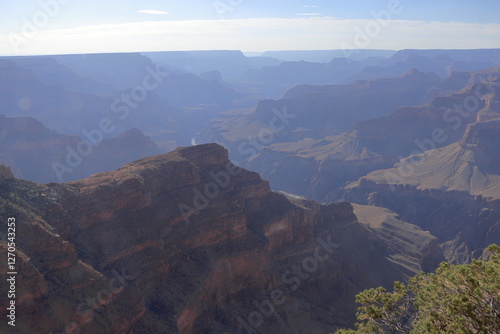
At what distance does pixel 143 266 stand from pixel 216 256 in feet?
36.8

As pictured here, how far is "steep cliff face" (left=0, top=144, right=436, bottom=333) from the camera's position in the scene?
38000mm

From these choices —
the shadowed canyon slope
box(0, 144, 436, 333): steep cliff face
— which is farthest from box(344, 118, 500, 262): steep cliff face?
the shadowed canyon slope

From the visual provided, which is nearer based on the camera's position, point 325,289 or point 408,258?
point 325,289

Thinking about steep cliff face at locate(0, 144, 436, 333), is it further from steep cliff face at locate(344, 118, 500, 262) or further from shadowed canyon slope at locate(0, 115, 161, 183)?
shadowed canyon slope at locate(0, 115, 161, 183)

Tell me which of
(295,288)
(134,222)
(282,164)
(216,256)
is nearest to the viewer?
(134,222)

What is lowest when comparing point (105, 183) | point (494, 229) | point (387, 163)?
point (494, 229)

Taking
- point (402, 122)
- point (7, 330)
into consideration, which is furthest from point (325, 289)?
point (402, 122)

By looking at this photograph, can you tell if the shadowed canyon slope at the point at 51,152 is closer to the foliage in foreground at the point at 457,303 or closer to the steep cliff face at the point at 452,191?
the steep cliff face at the point at 452,191

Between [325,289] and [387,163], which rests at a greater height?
[387,163]

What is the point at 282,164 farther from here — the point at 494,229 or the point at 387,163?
the point at 494,229

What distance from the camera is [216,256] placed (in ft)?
181

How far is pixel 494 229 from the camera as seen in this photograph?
10775cm

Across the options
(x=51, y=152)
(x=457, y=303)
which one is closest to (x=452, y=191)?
(x=457, y=303)

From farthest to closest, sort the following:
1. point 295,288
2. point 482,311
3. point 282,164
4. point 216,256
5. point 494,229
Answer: point 282,164 < point 494,229 < point 295,288 < point 216,256 < point 482,311
